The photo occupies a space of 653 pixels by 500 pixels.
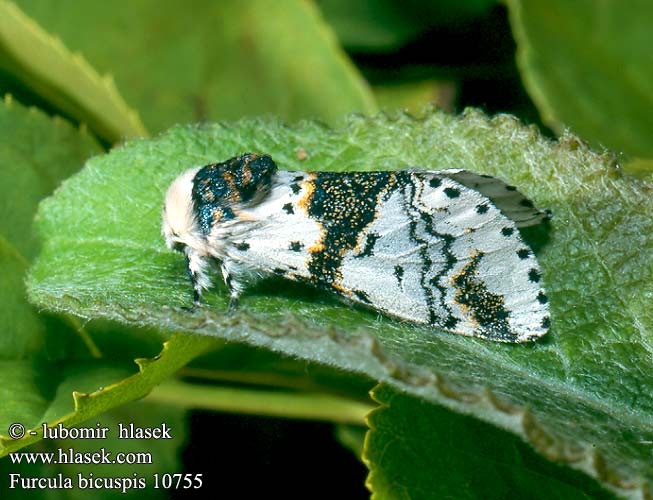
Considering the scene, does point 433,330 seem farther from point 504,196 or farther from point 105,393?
point 105,393

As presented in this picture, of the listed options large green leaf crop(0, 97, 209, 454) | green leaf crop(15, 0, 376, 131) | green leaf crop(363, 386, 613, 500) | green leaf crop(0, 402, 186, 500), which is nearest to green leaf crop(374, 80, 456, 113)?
green leaf crop(15, 0, 376, 131)

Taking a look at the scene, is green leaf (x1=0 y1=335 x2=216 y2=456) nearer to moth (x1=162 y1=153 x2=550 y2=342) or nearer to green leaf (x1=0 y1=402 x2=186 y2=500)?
moth (x1=162 y1=153 x2=550 y2=342)

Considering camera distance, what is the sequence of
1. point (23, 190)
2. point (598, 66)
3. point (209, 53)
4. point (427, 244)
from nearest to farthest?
point (427, 244)
point (23, 190)
point (598, 66)
point (209, 53)

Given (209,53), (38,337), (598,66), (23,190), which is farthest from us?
(209,53)

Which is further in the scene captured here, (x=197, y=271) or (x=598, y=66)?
(x=598, y=66)

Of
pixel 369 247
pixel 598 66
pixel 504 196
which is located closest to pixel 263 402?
pixel 369 247

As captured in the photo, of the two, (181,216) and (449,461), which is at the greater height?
(181,216)
